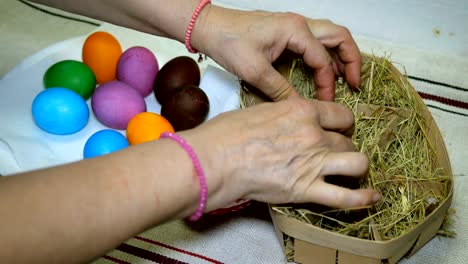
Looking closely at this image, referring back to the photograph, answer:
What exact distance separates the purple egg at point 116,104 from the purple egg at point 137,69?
1.4 inches

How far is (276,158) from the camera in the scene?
745 mm

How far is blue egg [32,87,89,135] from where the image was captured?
1.12 m

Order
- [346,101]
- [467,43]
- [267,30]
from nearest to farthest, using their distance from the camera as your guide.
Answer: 1. [267,30]
2. [346,101]
3. [467,43]

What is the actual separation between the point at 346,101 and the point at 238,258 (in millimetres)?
379

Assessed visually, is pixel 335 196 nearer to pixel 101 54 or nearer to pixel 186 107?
pixel 186 107

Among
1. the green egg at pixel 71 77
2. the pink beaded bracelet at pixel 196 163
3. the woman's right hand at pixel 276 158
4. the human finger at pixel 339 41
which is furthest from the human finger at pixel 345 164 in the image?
the green egg at pixel 71 77

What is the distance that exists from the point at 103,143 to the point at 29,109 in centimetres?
26

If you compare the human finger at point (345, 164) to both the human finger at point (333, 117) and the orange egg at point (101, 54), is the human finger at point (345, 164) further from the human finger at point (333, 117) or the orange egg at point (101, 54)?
the orange egg at point (101, 54)

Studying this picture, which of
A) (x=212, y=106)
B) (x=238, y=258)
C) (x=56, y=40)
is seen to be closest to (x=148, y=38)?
(x=56, y=40)

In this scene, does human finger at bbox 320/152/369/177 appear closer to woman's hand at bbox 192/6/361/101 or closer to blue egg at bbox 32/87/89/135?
woman's hand at bbox 192/6/361/101

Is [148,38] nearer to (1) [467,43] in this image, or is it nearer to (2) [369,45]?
(2) [369,45]

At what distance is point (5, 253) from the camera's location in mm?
535

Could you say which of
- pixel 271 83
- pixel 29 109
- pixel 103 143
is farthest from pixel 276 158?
pixel 29 109

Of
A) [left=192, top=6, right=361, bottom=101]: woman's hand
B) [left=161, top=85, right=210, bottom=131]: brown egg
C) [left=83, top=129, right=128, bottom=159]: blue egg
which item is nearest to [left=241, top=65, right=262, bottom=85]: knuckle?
[left=192, top=6, right=361, bottom=101]: woman's hand
